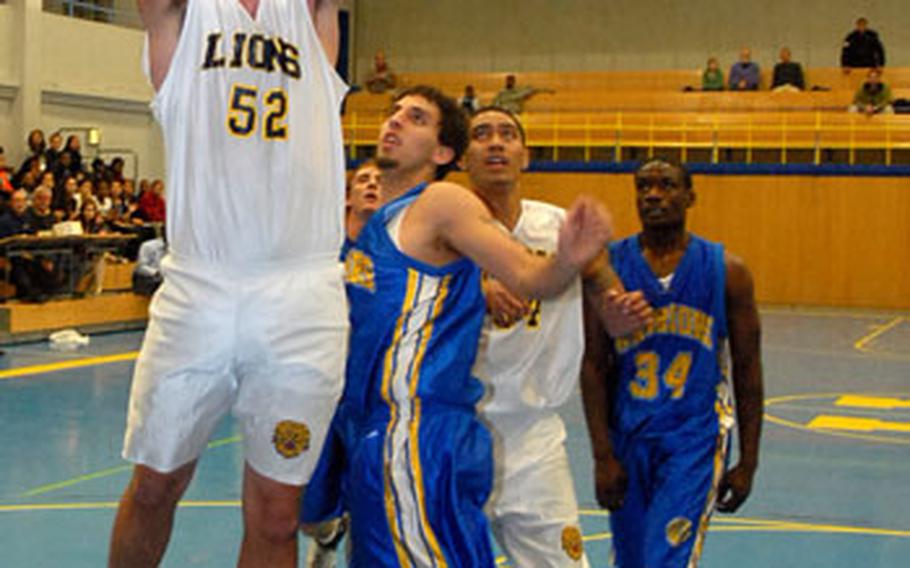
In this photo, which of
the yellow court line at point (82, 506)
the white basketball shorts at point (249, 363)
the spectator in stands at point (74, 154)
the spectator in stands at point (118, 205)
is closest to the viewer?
the white basketball shorts at point (249, 363)

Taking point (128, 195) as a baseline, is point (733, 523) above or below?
below

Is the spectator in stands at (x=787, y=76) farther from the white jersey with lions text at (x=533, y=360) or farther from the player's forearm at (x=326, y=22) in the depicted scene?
the player's forearm at (x=326, y=22)

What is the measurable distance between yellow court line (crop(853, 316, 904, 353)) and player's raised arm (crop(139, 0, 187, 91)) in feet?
47.0

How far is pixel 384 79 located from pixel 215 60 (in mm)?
25377

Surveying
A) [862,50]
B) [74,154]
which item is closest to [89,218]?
[74,154]

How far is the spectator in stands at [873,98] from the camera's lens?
25.2m

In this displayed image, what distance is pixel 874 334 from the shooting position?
2000cm

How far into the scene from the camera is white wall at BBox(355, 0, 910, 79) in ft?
97.0

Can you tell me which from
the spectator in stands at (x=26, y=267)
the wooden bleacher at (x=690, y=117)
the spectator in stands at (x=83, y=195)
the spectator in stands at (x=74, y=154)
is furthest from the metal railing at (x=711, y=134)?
the spectator in stands at (x=26, y=267)

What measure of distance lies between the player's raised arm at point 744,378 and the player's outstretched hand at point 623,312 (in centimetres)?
85

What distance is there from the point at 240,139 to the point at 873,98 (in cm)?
2247

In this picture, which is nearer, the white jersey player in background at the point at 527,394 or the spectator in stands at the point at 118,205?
the white jersey player in background at the point at 527,394

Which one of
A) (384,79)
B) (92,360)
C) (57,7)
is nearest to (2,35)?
(57,7)

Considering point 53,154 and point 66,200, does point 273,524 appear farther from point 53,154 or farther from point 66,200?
point 53,154
